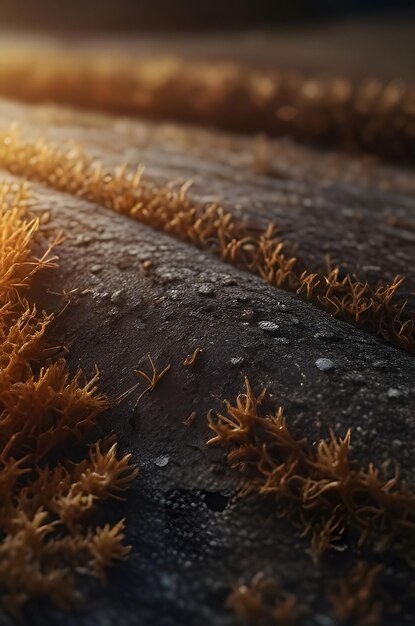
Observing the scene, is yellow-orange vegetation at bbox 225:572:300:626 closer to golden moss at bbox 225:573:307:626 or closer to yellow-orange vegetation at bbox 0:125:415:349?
golden moss at bbox 225:573:307:626

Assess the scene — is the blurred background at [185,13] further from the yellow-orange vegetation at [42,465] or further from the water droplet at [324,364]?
the water droplet at [324,364]

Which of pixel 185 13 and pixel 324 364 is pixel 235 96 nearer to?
pixel 324 364

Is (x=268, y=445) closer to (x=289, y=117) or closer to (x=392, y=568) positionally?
(x=392, y=568)

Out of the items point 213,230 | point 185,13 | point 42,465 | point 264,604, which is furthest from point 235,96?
point 185,13

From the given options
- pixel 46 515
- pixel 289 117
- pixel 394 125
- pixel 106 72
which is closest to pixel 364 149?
pixel 394 125

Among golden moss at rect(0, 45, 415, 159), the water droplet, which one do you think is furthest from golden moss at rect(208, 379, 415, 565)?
golden moss at rect(0, 45, 415, 159)

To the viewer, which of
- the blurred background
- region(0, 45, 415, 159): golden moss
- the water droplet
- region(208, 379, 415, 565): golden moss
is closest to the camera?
region(208, 379, 415, 565): golden moss

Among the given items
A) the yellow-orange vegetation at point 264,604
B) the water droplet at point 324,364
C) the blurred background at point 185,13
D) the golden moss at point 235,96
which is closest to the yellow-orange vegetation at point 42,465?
the yellow-orange vegetation at point 264,604
